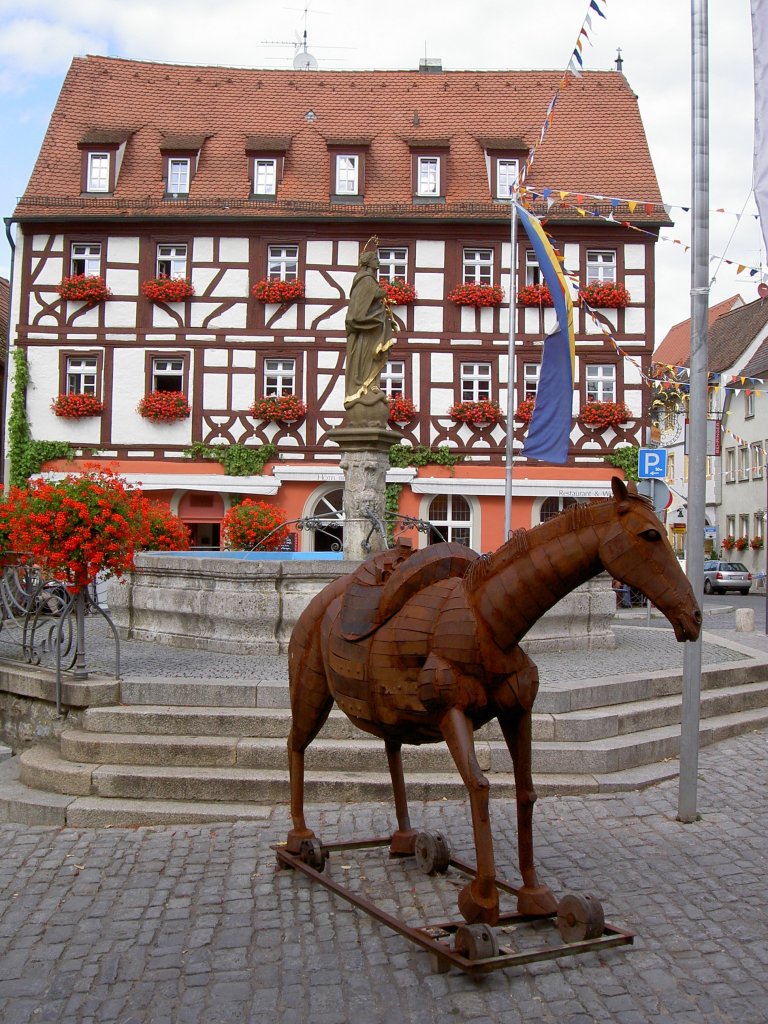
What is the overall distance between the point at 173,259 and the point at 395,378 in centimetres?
641

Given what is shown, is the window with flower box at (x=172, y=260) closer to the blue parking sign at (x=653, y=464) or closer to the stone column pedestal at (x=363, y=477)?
the blue parking sign at (x=653, y=464)

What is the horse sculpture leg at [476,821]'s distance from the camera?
3.96 meters

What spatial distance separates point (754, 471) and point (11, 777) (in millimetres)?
39666

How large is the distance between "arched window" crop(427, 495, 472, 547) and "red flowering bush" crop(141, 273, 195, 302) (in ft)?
26.9

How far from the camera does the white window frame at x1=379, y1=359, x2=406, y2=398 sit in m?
26.3

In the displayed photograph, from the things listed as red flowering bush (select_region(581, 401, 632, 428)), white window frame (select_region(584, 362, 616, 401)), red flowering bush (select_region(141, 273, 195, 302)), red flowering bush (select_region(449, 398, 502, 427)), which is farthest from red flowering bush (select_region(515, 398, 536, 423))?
red flowering bush (select_region(141, 273, 195, 302))

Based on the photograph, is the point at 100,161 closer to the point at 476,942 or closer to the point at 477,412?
the point at 477,412

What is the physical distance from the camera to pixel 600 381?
86.7 ft

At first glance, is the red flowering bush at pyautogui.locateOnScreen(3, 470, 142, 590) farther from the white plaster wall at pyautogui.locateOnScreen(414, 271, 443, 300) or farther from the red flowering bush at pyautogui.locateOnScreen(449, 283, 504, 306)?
the white plaster wall at pyautogui.locateOnScreen(414, 271, 443, 300)

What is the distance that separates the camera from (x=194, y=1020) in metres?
3.75

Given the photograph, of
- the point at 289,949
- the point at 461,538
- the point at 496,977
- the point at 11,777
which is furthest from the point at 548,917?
the point at 461,538

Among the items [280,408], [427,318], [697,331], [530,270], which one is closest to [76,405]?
[280,408]

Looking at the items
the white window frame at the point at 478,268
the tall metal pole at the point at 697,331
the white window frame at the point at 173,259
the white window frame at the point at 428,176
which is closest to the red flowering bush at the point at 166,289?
the white window frame at the point at 173,259

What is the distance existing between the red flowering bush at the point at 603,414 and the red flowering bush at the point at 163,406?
10.0m
